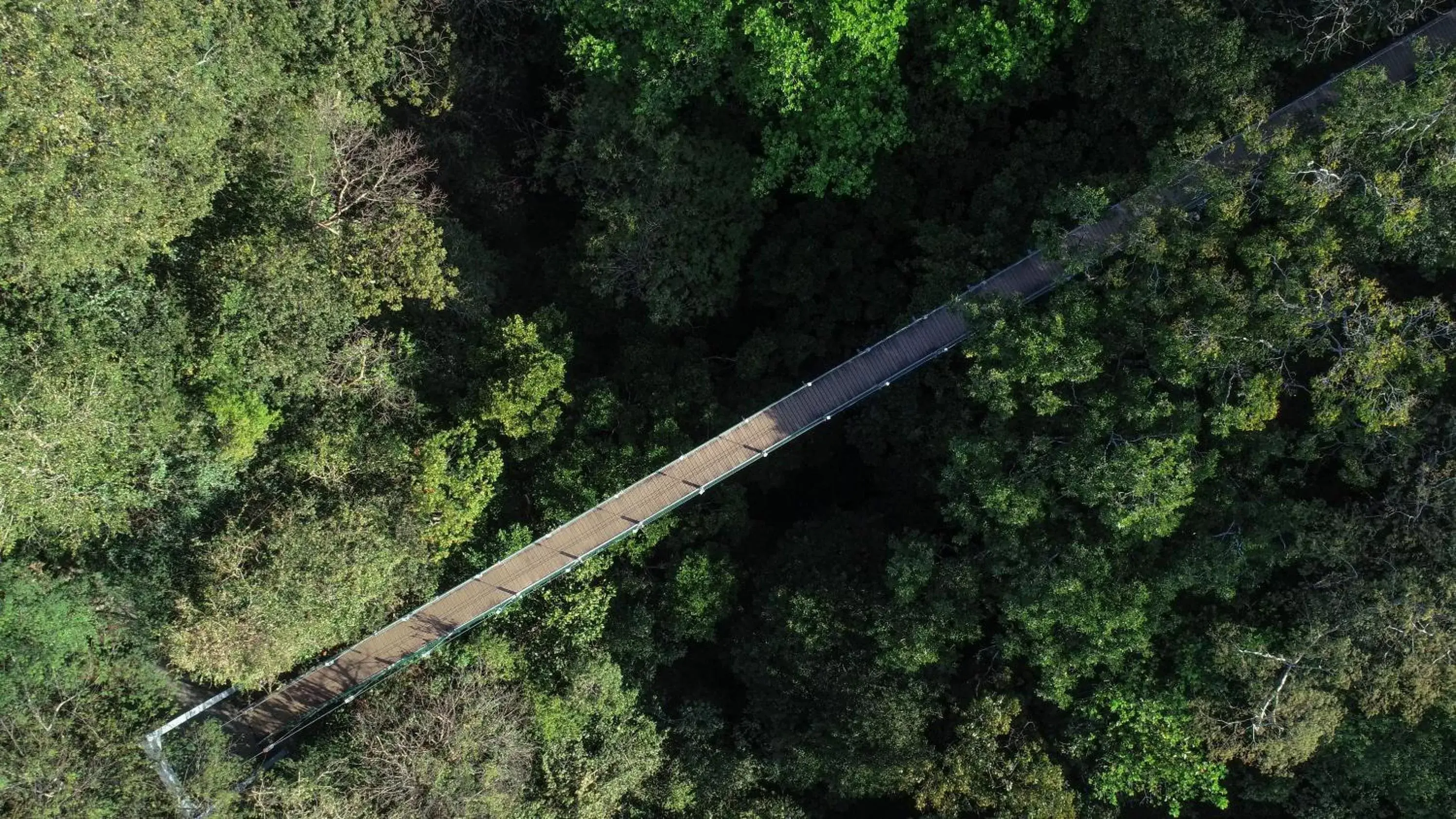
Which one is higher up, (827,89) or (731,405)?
(827,89)

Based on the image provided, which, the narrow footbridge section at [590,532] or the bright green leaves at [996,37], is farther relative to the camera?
the narrow footbridge section at [590,532]

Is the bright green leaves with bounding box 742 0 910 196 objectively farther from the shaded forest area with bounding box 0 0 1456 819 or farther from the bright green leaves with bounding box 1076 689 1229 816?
the bright green leaves with bounding box 1076 689 1229 816

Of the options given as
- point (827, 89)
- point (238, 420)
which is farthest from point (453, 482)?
point (827, 89)

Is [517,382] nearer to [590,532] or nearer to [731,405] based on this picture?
[590,532]

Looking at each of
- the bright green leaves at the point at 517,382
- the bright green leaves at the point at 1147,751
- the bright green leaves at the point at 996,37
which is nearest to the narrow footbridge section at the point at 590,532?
the bright green leaves at the point at 517,382

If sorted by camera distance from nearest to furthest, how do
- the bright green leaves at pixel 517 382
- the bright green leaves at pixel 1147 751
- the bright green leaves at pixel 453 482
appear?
the bright green leaves at pixel 1147 751
the bright green leaves at pixel 453 482
the bright green leaves at pixel 517 382

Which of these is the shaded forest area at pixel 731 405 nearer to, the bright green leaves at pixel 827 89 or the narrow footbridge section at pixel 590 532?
the bright green leaves at pixel 827 89
